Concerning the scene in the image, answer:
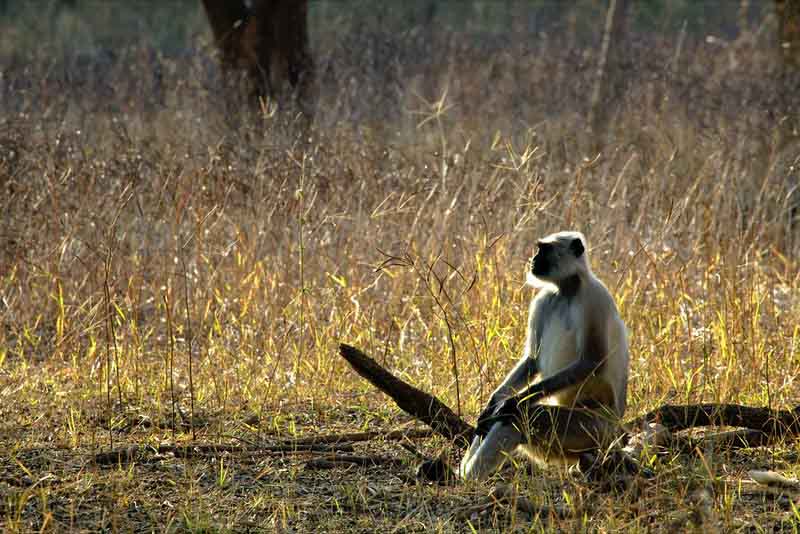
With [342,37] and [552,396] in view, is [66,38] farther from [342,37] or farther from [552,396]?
[552,396]

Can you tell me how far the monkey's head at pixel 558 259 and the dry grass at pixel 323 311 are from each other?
38 cm

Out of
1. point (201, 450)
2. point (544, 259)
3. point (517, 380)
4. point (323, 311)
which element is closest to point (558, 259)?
point (544, 259)

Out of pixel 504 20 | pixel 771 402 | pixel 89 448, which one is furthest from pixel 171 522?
pixel 504 20

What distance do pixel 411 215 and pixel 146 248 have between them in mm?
1501

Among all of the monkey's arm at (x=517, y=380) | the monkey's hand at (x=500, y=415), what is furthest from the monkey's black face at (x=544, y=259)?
the monkey's hand at (x=500, y=415)

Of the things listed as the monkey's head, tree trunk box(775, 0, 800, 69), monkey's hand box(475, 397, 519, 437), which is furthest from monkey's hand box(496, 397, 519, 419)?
tree trunk box(775, 0, 800, 69)

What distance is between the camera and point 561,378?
393 cm

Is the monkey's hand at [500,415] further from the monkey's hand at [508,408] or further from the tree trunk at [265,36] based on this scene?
the tree trunk at [265,36]

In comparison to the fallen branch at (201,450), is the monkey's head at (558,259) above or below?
above

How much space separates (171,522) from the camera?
11.2ft

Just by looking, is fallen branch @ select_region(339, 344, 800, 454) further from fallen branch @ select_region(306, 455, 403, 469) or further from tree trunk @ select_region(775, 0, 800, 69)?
tree trunk @ select_region(775, 0, 800, 69)

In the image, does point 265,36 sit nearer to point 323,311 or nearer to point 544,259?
point 323,311

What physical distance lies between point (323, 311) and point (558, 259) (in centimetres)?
191

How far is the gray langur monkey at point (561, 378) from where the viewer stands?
149 inches
